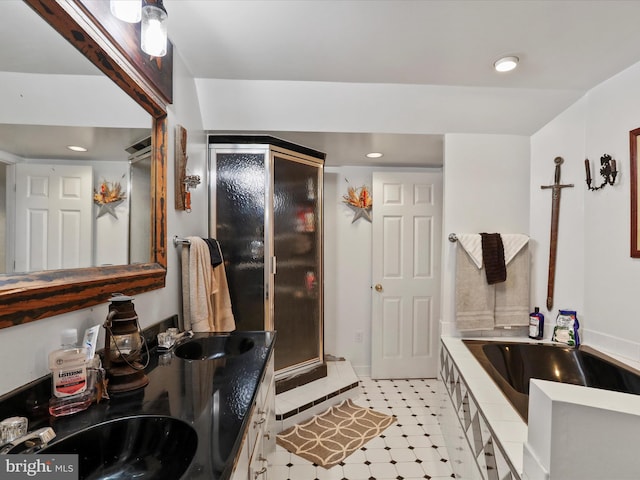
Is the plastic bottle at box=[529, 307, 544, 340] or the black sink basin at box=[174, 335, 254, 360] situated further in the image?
the plastic bottle at box=[529, 307, 544, 340]

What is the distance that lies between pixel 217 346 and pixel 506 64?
2.24m

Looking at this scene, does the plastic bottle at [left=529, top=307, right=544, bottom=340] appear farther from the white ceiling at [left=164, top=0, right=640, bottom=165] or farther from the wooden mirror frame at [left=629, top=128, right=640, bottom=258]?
the white ceiling at [left=164, top=0, right=640, bottom=165]

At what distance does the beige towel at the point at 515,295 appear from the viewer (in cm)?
239

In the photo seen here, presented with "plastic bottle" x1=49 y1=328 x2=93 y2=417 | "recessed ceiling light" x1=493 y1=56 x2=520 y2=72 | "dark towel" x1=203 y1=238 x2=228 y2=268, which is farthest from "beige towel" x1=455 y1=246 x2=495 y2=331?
"plastic bottle" x1=49 y1=328 x2=93 y2=417

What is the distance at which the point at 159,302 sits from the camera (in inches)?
59.8

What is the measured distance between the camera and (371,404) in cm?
264

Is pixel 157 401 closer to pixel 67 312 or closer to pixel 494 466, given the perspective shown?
pixel 67 312

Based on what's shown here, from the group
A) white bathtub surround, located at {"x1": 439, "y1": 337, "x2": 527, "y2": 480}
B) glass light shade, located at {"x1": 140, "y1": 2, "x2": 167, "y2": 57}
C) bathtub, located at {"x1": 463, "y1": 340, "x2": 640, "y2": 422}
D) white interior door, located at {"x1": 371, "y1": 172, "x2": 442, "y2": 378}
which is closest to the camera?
glass light shade, located at {"x1": 140, "y1": 2, "x2": 167, "y2": 57}

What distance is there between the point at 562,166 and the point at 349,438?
2504mm

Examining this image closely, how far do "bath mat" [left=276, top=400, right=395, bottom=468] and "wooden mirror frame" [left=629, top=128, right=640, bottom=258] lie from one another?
1.95 metres

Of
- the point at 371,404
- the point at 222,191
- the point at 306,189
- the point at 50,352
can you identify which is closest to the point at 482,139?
the point at 306,189

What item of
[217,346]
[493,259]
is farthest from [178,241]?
[493,259]

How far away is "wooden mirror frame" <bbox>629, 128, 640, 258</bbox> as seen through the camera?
176 centimetres

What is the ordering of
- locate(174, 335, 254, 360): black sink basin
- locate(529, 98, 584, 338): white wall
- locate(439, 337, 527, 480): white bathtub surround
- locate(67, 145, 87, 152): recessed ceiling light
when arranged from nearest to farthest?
1. locate(67, 145, 87, 152): recessed ceiling light
2. locate(439, 337, 527, 480): white bathtub surround
3. locate(174, 335, 254, 360): black sink basin
4. locate(529, 98, 584, 338): white wall
